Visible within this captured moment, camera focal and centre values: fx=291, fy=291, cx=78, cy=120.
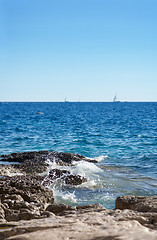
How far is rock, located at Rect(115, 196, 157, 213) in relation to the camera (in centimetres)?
580

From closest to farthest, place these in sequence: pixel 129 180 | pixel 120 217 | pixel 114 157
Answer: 1. pixel 120 217
2. pixel 129 180
3. pixel 114 157

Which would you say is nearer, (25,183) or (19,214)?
(19,214)

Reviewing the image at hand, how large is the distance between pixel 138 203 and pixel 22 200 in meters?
2.84

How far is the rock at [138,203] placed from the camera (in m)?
5.80

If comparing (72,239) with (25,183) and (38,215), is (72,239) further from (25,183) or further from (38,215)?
(25,183)

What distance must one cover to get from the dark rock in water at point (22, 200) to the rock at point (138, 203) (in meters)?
1.85

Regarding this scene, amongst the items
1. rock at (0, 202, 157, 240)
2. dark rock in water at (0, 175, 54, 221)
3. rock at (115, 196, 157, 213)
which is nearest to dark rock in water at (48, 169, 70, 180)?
dark rock in water at (0, 175, 54, 221)


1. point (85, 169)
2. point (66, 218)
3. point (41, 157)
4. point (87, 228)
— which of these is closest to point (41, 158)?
point (41, 157)

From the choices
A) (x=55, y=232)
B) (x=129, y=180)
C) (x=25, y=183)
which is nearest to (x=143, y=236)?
(x=55, y=232)

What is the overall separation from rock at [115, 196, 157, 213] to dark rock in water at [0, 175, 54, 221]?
73.0 inches

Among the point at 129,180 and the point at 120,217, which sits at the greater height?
the point at 120,217

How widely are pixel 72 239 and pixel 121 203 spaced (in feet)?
9.03

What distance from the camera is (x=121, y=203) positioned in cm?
675

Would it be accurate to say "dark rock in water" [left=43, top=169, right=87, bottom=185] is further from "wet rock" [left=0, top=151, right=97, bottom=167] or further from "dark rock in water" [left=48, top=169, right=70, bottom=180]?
"wet rock" [left=0, top=151, right=97, bottom=167]
